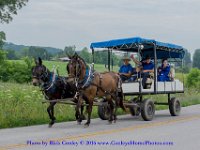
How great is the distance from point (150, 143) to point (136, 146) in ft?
1.69

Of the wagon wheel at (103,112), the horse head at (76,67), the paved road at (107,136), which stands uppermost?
the horse head at (76,67)

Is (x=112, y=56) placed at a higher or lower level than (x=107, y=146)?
higher

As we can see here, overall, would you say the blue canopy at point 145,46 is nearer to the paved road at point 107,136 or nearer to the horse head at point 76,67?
the horse head at point 76,67

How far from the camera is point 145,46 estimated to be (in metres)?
18.1

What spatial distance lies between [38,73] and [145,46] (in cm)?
566

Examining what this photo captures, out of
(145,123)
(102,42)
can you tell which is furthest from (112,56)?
(145,123)

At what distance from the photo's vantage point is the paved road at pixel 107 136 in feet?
33.2

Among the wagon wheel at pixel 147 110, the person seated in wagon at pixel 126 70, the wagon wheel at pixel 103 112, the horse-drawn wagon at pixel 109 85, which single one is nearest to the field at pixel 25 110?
the wagon wheel at pixel 103 112

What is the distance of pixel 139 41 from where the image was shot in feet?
51.4

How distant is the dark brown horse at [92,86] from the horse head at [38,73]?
2.46ft

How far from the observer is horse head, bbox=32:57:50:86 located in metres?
13.6

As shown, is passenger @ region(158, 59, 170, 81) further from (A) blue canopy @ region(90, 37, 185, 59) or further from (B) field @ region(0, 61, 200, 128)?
(B) field @ region(0, 61, 200, 128)

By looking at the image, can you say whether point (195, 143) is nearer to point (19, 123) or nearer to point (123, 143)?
point (123, 143)

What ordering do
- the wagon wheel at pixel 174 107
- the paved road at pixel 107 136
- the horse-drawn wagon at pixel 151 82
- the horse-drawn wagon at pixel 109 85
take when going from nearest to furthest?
the paved road at pixel 107 136, the horse-drawn wagon at pixel 109 85, the horse-drawn wagon at pixel 151 82, the wagon wheel at pixel 174 107
